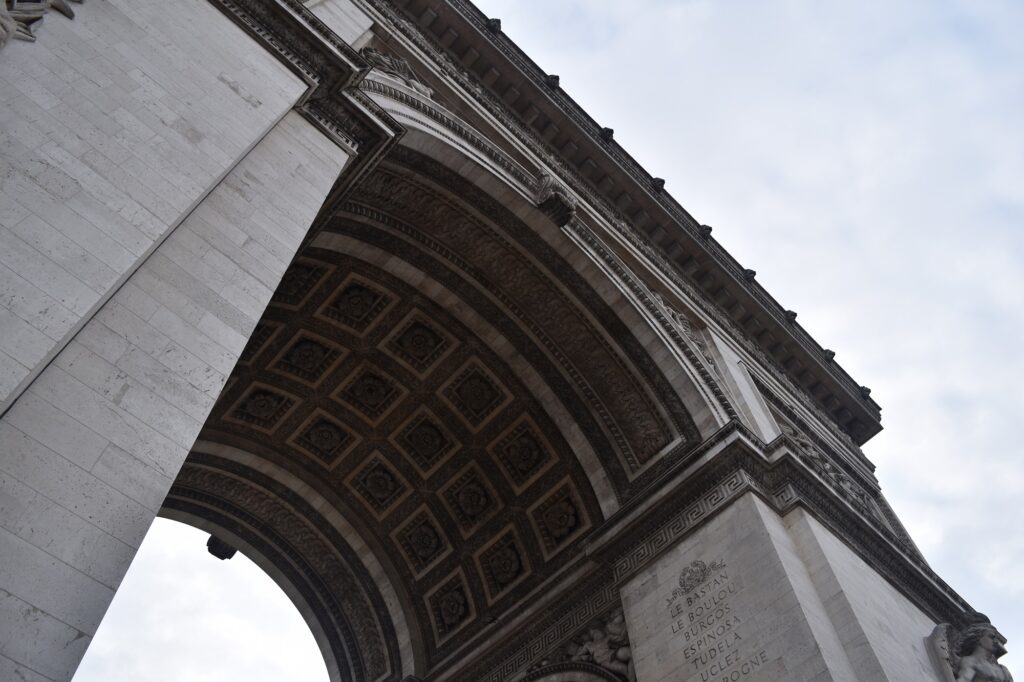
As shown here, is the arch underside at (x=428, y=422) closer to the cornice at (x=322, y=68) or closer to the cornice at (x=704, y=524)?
the cornice at (x=704, y=524)

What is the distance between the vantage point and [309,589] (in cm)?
1659

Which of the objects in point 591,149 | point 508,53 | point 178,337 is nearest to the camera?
point 178,337

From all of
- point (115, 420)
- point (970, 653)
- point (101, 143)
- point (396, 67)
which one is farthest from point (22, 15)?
point (970, 653)

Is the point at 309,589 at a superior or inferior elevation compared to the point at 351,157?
superior

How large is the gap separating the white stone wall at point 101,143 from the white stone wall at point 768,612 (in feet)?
24.9

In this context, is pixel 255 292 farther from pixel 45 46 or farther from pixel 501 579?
pixel 501 579

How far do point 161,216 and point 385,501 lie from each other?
1151 centimetres

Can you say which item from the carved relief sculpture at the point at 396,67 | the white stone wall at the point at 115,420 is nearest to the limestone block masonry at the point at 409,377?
the white stone wall at the point at 115,420

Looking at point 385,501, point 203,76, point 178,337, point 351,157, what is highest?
point 385,501

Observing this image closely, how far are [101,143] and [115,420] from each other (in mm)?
2029

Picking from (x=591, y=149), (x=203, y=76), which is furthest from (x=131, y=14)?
(x=591, y=149)

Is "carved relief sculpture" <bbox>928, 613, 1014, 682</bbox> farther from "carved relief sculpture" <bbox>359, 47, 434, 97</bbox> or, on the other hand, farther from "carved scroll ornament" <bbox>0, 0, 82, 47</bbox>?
"carved scroll ornament" <bbox>0, 0, 82, 47</bbox>

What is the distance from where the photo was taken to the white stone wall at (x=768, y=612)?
9266 mm

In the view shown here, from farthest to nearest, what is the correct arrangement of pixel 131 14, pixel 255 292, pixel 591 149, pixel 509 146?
pixel 591 149, pixel 509 146, pixel 131 14, pixel 255 292
